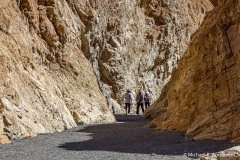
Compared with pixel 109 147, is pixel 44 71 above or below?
above

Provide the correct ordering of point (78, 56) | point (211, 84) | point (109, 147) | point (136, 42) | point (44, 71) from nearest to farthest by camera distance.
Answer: point (109, 147) < point (211, 84) < point (44, 71) < point (78, 56) < point (136, 42)

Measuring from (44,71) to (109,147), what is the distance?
760 cm

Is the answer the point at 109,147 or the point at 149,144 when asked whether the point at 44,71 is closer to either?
the point at 109,147

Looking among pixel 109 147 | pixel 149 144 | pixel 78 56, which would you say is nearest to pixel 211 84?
pixel 149 144

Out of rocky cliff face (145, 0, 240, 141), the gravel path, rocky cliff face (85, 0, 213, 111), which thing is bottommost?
the gravel path

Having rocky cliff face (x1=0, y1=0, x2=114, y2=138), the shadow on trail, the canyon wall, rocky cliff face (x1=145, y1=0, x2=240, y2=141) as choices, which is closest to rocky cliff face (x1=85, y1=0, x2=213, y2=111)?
the canyon wall

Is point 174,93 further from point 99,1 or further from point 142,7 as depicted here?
point 142,7

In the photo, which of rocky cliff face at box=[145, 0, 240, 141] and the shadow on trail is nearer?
the shadow on trail

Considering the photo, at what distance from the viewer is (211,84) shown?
547 inches

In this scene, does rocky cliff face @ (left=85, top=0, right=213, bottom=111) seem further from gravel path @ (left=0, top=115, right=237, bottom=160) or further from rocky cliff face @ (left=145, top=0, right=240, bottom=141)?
gravel path @ (left=0, top=115, right=237, bottom=160)

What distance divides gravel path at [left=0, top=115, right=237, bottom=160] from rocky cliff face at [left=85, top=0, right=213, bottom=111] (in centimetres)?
1146

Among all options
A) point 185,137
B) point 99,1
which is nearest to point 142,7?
point 99,1

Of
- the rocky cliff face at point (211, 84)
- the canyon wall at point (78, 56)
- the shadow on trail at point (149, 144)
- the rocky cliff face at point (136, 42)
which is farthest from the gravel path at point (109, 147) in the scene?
the rocky cliff face at point (136, 42)

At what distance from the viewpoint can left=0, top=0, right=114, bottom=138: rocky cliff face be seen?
13.3 m
